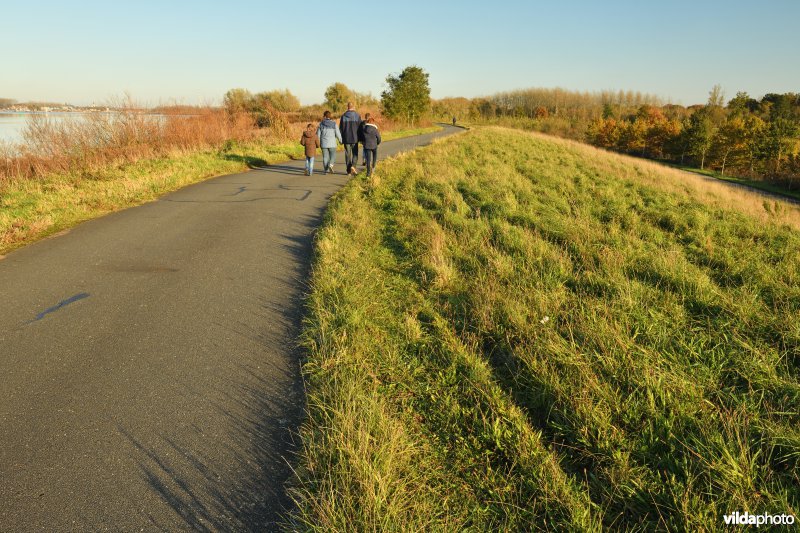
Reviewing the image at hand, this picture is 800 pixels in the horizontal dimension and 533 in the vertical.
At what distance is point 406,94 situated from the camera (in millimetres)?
42000

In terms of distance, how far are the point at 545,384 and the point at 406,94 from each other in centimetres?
4351

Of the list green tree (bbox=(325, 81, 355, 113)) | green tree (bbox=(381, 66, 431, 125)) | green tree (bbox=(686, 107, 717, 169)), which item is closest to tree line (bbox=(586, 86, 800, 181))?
green tree (bbox=(686, 107, 717, 169))

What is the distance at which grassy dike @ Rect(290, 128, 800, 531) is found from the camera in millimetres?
2178

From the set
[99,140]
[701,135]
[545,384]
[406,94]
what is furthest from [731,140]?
[99,140]

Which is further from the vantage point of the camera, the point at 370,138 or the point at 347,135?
the point at 347,135

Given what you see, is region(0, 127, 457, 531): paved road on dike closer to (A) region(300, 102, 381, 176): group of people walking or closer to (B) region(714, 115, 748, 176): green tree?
(A) region(300, 102, 381, 176): group of people walking

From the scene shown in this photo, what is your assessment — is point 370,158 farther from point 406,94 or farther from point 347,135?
point 406,94

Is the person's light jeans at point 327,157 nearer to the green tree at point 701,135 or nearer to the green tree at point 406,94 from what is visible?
the green tree at point 406,94

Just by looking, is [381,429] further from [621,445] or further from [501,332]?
[501,332]

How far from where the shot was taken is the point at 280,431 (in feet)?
9.07

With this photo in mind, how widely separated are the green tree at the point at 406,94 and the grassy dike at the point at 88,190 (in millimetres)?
30023

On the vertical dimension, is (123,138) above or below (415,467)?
above

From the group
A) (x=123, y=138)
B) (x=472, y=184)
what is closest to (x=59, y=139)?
(x=123, y=138)

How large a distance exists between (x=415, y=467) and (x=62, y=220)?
8996 mm
